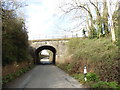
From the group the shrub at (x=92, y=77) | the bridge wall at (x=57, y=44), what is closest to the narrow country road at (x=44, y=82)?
the shrub at (x=92, y=77)

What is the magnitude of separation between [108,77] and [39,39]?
2833 cm

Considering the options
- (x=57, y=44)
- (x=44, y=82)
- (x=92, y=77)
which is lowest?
(x=44, y=82)

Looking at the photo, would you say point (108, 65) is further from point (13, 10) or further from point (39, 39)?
point (39, 39)

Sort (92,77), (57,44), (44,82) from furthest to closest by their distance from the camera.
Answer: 1. (57,44)
2. (44,82)
3. (92,77)

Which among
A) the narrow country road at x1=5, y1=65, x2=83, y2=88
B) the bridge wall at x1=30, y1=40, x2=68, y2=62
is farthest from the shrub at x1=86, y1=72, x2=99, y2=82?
the bridge wall at x1=30, y1=40, x2=68, y2=62

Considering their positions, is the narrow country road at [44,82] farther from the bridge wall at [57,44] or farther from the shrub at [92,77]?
the bridge wall at [57,44]

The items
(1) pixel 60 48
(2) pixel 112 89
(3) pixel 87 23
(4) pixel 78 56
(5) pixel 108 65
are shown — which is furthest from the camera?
(1) pixel 60 48

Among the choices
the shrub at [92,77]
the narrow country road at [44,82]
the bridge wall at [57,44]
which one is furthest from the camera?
the bridge wall at [57,44]

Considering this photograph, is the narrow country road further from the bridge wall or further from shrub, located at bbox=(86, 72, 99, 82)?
the bridge wall

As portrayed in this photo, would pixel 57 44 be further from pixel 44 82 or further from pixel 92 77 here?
pixel 92 77

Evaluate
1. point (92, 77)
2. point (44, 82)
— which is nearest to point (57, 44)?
point (44, 82)

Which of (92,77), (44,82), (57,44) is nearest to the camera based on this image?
(92,77)

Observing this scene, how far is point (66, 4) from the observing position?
20.7 meters

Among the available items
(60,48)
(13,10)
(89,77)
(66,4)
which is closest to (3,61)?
(13,10)
